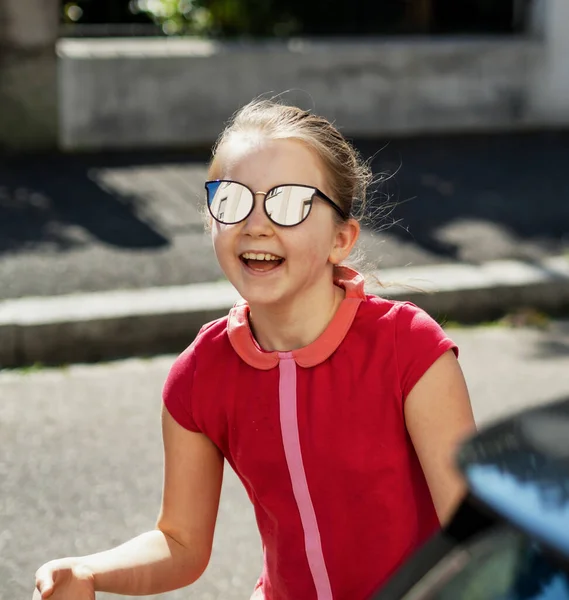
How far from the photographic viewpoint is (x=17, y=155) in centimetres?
938

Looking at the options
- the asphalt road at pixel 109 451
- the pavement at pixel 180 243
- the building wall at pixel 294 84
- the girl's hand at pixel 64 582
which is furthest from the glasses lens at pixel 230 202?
the building wall at pixel 294 84

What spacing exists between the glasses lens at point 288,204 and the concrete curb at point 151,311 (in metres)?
3.20

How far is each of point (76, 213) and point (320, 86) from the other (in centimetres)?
303

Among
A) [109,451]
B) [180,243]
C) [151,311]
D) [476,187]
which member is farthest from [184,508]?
[476,187]

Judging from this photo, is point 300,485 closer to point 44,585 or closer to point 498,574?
point 44,585

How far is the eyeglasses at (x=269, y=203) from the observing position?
7.15 ft

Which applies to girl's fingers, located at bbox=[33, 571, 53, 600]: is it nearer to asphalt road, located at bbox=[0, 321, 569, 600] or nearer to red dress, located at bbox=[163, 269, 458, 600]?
red dress, located at bbox=[163, 269, 458, 600]

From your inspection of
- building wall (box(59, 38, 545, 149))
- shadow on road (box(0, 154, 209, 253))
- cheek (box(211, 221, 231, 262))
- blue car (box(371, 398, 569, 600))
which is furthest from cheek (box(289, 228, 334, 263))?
building wall (box(59, 38, 545, 149))

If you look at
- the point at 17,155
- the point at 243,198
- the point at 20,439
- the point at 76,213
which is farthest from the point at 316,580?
the point at 17,155

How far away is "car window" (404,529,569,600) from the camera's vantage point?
1.22 m

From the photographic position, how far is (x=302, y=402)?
218 centimetres

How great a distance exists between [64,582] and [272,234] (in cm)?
67

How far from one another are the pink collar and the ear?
0.17ft

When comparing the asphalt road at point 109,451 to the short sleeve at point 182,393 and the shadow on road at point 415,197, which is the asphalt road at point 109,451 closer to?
the shadow on road at point 415,197
